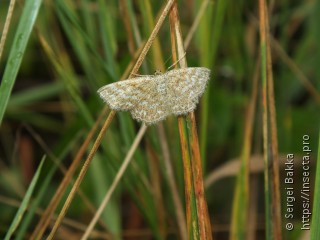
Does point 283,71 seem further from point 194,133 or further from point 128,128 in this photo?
point 194,133

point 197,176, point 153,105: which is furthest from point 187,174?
point 153,105

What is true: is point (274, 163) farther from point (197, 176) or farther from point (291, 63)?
point (291, 63)

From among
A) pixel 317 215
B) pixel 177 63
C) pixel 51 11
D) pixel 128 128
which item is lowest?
pixel 317 215

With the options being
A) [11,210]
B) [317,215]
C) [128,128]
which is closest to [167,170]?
[128,128]

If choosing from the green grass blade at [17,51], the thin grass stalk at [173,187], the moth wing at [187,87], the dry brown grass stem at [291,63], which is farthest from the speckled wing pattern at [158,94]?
the dry brown grass stem at [291,63]

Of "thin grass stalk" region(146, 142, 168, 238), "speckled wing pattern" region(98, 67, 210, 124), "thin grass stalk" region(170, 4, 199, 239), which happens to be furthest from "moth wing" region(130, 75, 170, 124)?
"thin grass stalk" region(146, 142, 168, 238)

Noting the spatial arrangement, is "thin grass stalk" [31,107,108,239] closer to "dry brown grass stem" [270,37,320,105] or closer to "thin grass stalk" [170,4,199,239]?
"thin grass stalk" [170,4,199,239]
